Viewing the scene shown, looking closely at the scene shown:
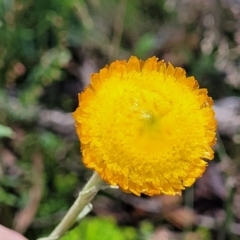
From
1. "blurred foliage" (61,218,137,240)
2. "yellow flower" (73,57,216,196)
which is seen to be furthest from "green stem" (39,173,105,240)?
"blurred foliage" (61,218,137,240)

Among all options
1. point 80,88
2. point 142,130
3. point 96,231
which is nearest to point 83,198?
point 142,130

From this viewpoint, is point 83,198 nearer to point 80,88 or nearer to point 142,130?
point 142,130

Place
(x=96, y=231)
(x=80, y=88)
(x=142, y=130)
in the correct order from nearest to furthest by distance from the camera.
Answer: (x=142, y=130), (x=96, y=231), (x=80, y=88)

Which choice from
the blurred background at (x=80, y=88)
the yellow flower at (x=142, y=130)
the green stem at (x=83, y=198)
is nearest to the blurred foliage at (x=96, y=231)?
the blurred background at (x=80, y=88)

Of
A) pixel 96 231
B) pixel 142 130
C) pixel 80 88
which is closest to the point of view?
pixel 142 130

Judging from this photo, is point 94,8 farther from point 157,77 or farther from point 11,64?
point 157,77

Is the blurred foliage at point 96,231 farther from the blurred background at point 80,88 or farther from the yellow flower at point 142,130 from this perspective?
the yellow flower at point 142,130

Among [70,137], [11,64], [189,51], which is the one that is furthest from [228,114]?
[11,64]
